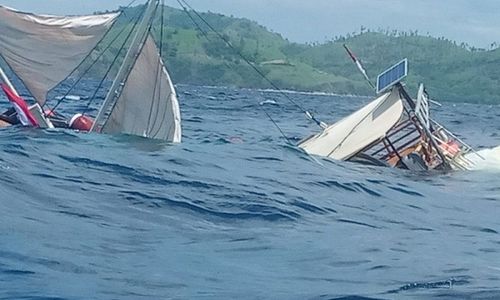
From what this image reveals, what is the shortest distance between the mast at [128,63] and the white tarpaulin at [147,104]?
111mm

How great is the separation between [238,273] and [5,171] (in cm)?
661

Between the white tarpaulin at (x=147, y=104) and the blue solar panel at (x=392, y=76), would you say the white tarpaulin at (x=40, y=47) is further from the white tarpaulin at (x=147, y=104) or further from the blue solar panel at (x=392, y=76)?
A: the blue solar panel at (x=392, y=76)

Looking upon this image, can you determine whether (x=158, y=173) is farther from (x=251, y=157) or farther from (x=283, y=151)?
(x=283, y=151)

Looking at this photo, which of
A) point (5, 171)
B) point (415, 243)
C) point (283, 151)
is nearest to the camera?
point (415, 243)

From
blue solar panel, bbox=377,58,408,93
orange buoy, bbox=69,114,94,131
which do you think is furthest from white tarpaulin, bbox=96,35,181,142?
blue solar panel, bbox=377,58,408,93

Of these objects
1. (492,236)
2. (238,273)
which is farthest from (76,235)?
(492,236)

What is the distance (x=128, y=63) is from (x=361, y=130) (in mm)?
5655

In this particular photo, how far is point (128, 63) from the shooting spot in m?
24.0

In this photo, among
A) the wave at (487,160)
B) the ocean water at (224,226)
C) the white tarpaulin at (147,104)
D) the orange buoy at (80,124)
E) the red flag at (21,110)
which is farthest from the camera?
the wave at (487,160)

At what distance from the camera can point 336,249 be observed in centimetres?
1241

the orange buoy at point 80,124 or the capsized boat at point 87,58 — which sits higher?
the capsized boat at point 87,58

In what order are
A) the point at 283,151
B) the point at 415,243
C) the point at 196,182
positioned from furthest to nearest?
the point at 283,151 → the point at 196,182 → the point at 415,243

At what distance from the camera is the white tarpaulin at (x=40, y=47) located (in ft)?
77.6

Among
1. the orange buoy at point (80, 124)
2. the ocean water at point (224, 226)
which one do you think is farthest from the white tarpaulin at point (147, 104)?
A: the orange buoy at point (80, 124)
